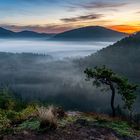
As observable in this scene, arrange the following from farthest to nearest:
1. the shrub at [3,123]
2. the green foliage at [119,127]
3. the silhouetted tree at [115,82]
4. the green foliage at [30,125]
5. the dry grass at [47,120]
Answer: the silhouetted tree at [115,82] → the green foliage at [119,127] → the shrub at [3,123] → the green foliage at [30,125] → the dry grass at [47,120]

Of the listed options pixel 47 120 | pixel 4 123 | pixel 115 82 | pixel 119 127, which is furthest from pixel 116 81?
pixel 47 120

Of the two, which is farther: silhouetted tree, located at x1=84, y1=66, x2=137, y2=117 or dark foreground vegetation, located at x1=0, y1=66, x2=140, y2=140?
silhouetted tree, located at x1=84, y1=66, x2=137, y2=117

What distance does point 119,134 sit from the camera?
1856 cm

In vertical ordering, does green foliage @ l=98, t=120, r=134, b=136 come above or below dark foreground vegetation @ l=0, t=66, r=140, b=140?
below

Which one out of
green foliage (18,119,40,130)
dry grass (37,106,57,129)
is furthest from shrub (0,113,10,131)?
dry grass (37,106,57,129)

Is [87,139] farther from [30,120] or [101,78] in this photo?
[101,78]

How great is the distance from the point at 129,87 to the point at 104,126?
1353cm

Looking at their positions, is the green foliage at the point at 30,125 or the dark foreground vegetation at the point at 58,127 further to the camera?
the green foliage at the point at 30,125

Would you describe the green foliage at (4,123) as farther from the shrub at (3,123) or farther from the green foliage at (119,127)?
the green foliage at (119,127)

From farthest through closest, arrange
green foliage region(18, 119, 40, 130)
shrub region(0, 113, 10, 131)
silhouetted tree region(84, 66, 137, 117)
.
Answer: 1. silhouetted tree region(84, 66, 137, 117)
2. shrub region(0, 113, 10, 131)
3. green foliage region(18, 119, 40, 130)

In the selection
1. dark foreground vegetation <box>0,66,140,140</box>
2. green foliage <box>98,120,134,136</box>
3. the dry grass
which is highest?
the dry grass

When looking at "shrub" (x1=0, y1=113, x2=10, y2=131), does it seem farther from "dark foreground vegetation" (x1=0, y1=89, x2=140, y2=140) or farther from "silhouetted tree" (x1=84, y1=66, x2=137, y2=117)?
"silhouetted tree" (x1=84, y1=66, x2=137, y2=117)

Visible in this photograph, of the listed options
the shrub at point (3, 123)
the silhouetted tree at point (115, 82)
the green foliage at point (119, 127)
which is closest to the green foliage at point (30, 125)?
the shrub at point (3, 123)

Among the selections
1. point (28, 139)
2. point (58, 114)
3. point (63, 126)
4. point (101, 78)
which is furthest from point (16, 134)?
point (101, 78)
